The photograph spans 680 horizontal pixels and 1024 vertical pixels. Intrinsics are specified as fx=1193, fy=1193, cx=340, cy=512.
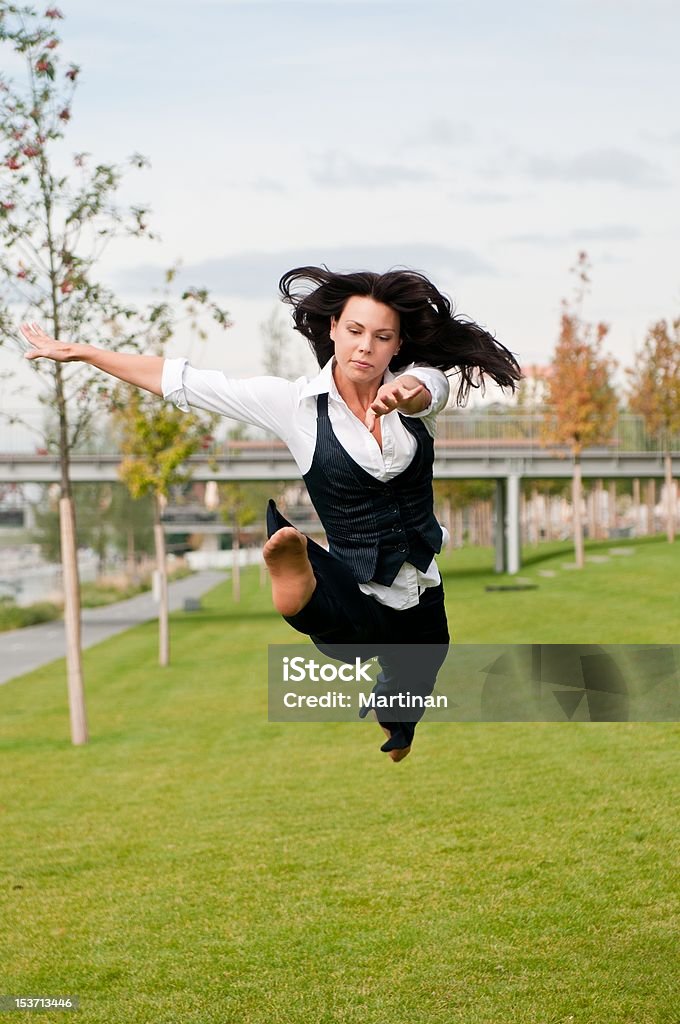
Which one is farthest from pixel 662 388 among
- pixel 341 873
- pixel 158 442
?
pixel 341 873

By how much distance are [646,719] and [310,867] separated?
236 inches

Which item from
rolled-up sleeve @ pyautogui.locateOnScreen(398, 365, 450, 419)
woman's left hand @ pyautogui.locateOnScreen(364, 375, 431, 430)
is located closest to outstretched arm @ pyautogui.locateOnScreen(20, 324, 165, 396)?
woman's left hand @ pyautogui.locateOnScreen(364, 375, 431, 430)

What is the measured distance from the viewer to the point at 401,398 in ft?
12.6

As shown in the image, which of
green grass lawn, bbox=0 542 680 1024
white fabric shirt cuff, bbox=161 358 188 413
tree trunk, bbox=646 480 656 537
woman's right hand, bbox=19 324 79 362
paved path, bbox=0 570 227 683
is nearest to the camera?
white fabric shirt cuff, bbox=161 358 188 413

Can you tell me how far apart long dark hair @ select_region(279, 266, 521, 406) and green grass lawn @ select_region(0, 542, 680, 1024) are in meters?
4.79

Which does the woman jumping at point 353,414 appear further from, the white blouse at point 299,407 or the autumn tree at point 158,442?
the autumn tree at point 158,442

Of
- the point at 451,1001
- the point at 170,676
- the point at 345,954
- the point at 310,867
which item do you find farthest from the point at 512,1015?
the point at 170,676

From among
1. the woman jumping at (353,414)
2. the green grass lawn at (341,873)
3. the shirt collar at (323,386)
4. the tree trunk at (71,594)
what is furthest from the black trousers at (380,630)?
the tree trunk at (71,594)

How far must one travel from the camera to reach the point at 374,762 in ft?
49.7

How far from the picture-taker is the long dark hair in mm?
4352

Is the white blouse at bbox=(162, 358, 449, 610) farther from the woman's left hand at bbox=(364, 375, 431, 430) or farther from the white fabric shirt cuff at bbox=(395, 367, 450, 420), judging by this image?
the woman's left hand at bbox=(364, 375, 431, 430)

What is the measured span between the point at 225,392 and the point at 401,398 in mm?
767

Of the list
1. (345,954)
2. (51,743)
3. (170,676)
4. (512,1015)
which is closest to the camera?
(512,1015)

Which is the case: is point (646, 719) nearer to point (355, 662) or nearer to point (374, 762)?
point (374, 762)
